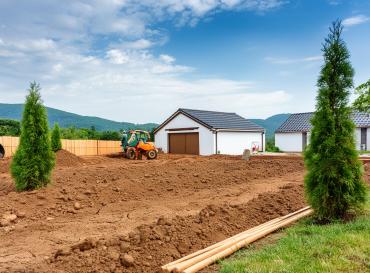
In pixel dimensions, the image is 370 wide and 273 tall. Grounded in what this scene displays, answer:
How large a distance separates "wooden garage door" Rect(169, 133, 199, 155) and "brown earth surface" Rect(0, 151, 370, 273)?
14674 millimetres

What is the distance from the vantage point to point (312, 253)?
3803 mm

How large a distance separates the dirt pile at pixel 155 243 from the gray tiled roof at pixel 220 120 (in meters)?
19.9

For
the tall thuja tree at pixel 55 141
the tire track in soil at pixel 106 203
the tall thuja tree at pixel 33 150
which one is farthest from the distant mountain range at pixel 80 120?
the tall thuja tree at pixel 33 150

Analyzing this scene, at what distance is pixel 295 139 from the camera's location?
32.2m

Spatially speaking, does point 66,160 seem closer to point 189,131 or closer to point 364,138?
point 189,131

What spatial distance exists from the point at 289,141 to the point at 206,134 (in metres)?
11.3

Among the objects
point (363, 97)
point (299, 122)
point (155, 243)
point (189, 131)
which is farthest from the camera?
point (299, 122)

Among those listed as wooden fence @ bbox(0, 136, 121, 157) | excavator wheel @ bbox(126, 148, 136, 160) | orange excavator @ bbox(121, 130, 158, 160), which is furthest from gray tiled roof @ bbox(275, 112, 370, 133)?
excavator wheel @ bbox(126, 148, 136, 160)

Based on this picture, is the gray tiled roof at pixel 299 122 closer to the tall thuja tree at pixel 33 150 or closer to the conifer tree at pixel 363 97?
the conifer tree at pixel 363 97

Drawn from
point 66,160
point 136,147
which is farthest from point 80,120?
point 66,160

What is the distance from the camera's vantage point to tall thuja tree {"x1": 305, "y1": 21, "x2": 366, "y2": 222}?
5.27m

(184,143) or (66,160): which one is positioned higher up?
(184,143)

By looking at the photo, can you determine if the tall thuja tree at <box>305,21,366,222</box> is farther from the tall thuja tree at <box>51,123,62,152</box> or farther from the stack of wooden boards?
the tall thuja tree at <box>51,123,62,152</box>

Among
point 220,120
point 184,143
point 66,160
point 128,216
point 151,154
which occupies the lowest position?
point 128,216
